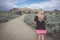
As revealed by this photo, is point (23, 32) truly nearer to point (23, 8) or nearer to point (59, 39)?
point (23, 8)

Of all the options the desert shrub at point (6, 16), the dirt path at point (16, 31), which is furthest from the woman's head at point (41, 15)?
the desert shrub at point (6, 16)

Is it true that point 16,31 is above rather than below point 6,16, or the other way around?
below

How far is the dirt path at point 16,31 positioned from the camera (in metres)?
2.08

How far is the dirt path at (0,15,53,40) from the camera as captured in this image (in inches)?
81.7

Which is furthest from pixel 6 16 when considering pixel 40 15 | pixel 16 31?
pixel 40 15

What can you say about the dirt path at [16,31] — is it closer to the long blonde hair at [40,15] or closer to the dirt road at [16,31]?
the dirt road at [16,31]

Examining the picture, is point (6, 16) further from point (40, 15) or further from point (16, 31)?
point (40, 15)

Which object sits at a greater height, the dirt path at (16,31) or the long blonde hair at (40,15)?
the long blonde hair at (40,15)

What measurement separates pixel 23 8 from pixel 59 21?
23.3 inches

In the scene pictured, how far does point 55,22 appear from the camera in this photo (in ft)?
6.85

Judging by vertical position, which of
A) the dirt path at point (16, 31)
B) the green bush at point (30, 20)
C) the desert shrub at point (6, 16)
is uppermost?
the desert shrub at point (6, 16)

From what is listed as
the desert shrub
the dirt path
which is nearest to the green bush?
the dirt path

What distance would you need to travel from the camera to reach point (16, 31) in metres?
2.08

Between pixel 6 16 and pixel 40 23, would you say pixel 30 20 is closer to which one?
pixel 40 23
